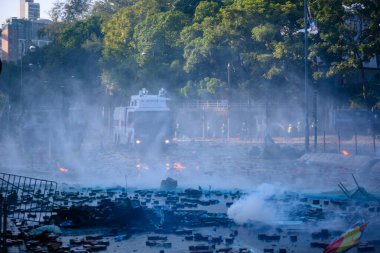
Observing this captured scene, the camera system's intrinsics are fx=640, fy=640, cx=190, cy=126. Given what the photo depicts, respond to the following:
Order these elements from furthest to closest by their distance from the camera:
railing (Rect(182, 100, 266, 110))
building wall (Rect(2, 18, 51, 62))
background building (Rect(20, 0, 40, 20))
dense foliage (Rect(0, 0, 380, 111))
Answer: background building (Rect(20, 0, 40, 20)), building wall (Rect(2, 18, 51, 62)), railing (Rect(182, 100, 266, 110)), dense foliage (Rect(0, 0, 380, 111))

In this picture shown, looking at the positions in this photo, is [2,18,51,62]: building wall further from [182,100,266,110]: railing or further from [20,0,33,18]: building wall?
[182,100,266,110]: railing

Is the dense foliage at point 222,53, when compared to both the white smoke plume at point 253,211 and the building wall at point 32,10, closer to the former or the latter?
the white smoke plume at point 253,211

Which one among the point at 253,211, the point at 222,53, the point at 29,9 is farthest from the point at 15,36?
the point at 253,211

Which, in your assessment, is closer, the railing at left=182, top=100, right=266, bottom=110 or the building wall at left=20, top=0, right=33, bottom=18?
the railing at left=182, top=100, right=266, bottom=110

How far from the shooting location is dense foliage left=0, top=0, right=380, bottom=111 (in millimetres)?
49125

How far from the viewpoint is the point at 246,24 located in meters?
54.7

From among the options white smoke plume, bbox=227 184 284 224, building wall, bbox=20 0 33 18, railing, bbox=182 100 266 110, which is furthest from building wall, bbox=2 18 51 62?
white smoke plume, bbox=227 184 284 224

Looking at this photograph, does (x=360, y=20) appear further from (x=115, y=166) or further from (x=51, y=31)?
(x=51, y=31)

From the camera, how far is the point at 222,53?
187ft

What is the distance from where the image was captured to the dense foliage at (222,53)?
161ft

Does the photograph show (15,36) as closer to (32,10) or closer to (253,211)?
(32,10)

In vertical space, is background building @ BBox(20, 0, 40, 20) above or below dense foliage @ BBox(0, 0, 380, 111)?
above

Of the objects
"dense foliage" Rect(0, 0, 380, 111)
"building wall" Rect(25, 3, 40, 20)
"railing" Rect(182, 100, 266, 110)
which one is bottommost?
"railing" Rect(182, 100, 266, 110)

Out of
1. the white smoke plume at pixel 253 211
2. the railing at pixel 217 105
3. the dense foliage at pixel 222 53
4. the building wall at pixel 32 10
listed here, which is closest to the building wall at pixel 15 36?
the building wall at pixel 32 10
